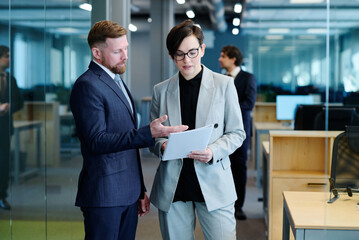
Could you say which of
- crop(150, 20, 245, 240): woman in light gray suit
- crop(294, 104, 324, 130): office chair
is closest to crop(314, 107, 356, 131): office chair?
crop(294, 104, 324, 130): office chair

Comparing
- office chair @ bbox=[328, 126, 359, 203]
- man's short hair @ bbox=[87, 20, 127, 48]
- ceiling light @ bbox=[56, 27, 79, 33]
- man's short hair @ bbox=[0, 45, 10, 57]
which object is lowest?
office chair @ bbox=[328, 126, 359, 203]

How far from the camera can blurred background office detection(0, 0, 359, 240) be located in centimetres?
255

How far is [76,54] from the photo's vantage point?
374cm

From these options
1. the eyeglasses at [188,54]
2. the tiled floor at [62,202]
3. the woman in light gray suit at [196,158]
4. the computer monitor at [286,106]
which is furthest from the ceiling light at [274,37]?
the eyeglasses at [188,54]

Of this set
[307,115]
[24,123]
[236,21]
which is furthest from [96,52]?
[236,21]

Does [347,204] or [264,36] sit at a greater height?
[264,36]

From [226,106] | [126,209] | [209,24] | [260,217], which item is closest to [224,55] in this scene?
[209,24]

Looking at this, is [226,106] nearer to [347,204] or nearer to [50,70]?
[347,204]

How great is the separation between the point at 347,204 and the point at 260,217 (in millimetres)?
2675

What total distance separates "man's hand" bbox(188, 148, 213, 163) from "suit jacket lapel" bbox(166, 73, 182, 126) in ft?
0.65

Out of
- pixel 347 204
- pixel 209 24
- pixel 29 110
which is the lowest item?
pixel 347 204

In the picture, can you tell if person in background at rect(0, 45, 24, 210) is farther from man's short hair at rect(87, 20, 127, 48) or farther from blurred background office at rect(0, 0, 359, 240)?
man's short hair at rect(87, 20, 127, 48)

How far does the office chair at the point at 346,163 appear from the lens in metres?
2.99

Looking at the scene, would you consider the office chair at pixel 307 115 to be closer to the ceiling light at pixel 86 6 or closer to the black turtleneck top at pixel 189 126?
the ceiling light at pixel 86 6
